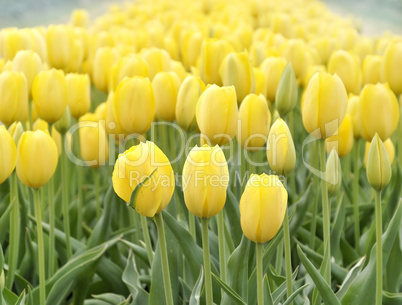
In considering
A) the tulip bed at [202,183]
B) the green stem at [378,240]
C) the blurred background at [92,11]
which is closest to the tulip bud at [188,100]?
the tulip bed at [202,183]

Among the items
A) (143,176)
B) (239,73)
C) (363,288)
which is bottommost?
(363,288)

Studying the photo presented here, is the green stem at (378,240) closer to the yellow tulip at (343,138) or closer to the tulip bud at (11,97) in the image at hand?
the yellow tulip at (343,138)

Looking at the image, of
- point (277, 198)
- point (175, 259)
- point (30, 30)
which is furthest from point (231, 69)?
point (30, 30)

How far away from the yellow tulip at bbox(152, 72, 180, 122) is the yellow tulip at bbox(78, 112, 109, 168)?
0.85 feet

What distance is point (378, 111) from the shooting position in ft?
5.24

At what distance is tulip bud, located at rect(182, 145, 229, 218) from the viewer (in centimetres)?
112

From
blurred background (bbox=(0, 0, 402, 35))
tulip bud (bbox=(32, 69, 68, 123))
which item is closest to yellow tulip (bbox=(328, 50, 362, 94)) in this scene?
tulip bud (bbox=(32, 69, 68, 123))

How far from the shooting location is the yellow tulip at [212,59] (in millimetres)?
1952

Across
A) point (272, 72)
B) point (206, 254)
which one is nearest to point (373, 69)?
point (272, 72)

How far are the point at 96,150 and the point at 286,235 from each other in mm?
847

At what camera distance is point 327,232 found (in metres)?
1.44

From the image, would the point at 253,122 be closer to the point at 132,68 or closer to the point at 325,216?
→ the point at 325,216

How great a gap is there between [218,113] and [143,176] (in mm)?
340

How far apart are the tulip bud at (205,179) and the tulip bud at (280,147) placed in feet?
0.76
